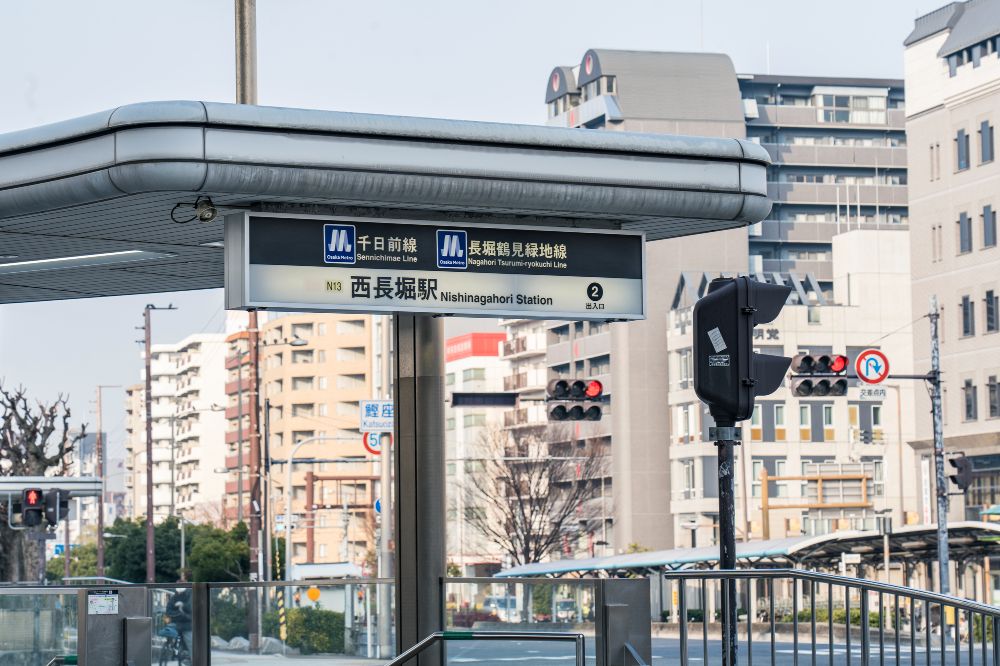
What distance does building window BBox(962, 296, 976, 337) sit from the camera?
2916 inches

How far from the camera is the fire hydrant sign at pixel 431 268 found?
10383 mm

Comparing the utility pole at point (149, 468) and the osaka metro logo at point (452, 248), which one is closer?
the osaka metro logo at point (452, 248)

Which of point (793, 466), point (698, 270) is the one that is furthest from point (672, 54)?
point (793, 466)

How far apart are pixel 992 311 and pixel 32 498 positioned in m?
46.1

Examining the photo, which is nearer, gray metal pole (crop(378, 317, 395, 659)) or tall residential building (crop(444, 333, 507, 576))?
gray metal pole (crop(378, 317, 395, 659))

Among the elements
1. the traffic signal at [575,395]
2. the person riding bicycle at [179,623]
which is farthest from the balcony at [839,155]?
the person riding bicycle at [179,623]

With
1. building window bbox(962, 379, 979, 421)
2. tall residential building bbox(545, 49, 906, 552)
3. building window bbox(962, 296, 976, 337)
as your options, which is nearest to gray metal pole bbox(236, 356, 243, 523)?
tall residential building bbox(545, 49, 906, 552)

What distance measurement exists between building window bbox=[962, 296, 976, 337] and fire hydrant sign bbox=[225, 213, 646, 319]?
65.0 meters

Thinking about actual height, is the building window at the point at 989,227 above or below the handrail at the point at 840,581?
above

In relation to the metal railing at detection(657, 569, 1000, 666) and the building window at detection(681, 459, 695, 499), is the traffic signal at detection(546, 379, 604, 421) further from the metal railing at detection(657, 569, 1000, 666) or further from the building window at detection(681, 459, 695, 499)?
the building window at detection(681, 459, 695, 499)

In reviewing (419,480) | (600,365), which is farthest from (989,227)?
(419,480)

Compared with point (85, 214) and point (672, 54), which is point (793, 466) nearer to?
point (672, 54)

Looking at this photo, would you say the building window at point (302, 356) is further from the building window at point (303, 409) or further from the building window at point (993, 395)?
the building window at point (993, 395)

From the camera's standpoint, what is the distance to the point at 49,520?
124 feet
